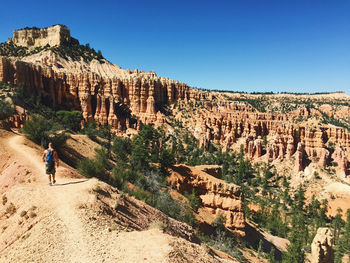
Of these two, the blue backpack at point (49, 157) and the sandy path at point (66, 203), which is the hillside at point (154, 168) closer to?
the sandy path at point (66, 203)

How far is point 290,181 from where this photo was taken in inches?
2076

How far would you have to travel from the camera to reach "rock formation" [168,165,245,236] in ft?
77.5

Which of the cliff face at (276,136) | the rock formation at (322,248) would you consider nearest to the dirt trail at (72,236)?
the rock formation at (322,248)

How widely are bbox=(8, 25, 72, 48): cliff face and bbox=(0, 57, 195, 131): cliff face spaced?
31423mm

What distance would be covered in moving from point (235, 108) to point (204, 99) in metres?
11.7

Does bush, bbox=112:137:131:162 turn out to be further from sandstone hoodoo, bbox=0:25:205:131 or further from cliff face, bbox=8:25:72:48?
cliff face, bbox=8:25:72:48

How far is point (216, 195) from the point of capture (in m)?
24.3

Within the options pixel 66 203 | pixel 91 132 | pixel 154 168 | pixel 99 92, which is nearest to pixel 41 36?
pixel 99 92

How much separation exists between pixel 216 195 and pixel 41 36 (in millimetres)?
95533

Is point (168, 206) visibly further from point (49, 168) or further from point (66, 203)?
point (66, 203)

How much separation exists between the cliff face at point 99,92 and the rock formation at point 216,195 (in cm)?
3979

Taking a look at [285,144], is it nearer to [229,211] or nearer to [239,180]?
[239,180]

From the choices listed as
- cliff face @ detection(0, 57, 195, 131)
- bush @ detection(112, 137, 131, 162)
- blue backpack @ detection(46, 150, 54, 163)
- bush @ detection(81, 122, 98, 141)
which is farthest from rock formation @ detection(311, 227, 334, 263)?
cliff face @ detection(0, 57, 195, 131)

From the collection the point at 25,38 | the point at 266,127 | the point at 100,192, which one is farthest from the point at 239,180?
the point at 25,38
